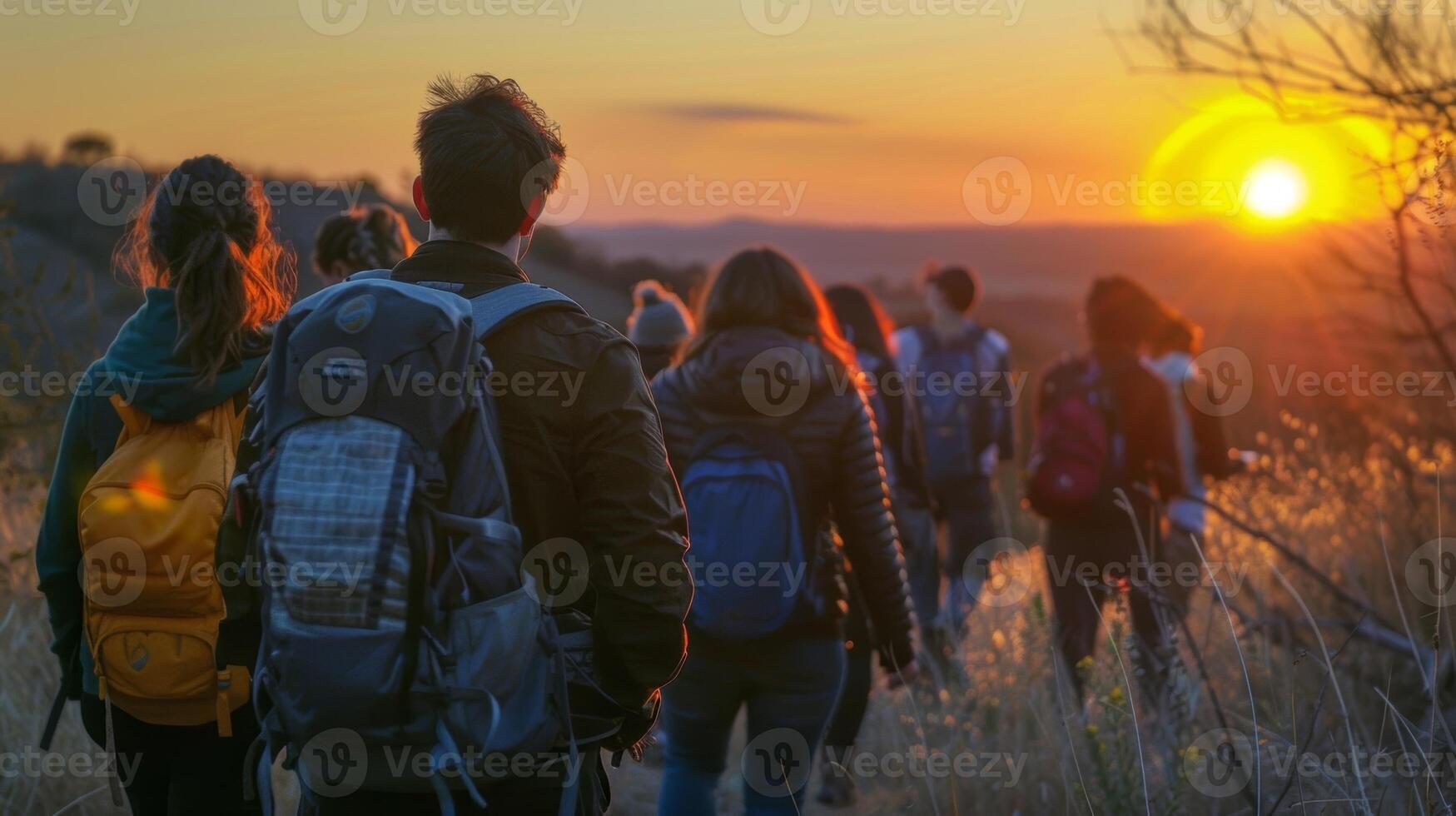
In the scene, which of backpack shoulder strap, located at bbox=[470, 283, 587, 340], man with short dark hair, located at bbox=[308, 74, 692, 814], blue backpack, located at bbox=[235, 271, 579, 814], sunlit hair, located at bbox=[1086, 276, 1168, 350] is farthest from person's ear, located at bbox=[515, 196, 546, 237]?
sunlit hair, located at bbox=[1086, 276, 1168, 350]

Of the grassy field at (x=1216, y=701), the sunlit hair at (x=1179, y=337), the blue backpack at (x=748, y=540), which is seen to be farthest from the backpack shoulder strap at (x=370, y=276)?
the sunlit hair at (x=1179, y=337)

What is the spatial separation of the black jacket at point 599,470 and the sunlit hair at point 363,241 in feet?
7.78

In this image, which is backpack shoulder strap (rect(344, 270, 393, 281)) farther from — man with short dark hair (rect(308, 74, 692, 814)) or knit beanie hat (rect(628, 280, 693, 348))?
knit beanie hat (rect(628, 280, 693, 348))

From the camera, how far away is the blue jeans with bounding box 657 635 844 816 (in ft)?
11.7

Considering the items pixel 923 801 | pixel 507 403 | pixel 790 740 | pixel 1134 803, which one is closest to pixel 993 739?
pixel 923 801

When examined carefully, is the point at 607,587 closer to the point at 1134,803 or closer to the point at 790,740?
the point at 790,740

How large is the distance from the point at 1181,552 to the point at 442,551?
17.2 ft

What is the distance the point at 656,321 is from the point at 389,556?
13.0 ft

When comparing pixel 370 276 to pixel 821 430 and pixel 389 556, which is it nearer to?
pixel 389 556

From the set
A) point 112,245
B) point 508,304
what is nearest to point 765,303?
point 508,304

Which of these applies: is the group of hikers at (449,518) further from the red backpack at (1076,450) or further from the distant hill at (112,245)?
the distant hill at (112,245)

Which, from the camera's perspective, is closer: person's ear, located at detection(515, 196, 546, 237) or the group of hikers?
the group of hikers

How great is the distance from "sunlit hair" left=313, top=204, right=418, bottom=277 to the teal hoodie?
1.55 metres

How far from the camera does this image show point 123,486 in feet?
9.14
